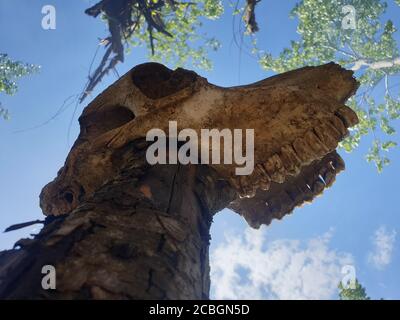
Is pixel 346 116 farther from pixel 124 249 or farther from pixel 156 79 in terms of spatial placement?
pixel 124 249

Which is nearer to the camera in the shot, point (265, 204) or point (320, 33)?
point (265, 204)

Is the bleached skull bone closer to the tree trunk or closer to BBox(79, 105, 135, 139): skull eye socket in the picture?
BBox(79, 105, 135, 139): skull eye socket

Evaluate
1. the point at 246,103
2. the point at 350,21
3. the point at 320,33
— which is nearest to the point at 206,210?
the point at 246,103

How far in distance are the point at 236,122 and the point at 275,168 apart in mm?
476

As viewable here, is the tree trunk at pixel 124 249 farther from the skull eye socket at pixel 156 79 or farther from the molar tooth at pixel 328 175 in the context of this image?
the molar tooth at pixel 328 175

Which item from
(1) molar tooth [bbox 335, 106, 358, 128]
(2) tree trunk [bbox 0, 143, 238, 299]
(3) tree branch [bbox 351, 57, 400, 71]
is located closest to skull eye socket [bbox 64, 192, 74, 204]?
(2) tree trunk [bbox 0, 143, 238, 299]

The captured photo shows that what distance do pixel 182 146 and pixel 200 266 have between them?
3.91 feet

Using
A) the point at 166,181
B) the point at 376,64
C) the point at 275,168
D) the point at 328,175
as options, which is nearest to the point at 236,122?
the point at 275,168

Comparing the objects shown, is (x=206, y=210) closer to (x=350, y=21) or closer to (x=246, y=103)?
(x=246, y=103)

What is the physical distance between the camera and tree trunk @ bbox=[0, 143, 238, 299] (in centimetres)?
148

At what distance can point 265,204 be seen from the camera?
3.83 meters

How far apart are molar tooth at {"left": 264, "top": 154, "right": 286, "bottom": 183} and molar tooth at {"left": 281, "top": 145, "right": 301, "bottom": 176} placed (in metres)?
0.04

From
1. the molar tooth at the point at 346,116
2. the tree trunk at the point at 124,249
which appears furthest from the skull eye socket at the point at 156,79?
the molar tooth at the point at 346,116

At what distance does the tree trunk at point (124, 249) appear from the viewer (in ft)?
4.85
